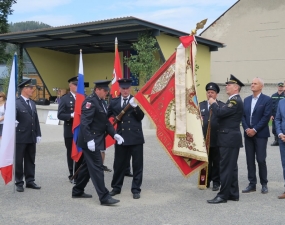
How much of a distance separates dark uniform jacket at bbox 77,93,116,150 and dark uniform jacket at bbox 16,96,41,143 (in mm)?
1240

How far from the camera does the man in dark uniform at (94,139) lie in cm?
582

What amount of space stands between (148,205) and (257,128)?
216 cm

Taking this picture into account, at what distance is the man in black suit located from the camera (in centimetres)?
650

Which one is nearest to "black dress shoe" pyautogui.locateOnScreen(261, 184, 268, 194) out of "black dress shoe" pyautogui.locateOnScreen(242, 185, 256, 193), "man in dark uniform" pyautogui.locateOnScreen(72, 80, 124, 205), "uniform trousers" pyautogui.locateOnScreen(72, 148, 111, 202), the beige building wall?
"black dress shoe" pyautogui.locateOnScreen(242, 185, 256, 193)

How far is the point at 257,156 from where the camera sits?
659 cm

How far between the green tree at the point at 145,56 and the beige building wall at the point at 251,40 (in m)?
7.92

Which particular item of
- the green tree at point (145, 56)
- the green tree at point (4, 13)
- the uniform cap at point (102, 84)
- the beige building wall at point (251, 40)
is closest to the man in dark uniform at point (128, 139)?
the uniform cap at point (102, 84)

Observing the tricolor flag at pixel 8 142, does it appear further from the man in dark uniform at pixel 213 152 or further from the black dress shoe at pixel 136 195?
the man in dark uniform at pixel 213 152

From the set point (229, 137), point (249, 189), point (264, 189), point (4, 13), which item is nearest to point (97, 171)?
point (229, 137)

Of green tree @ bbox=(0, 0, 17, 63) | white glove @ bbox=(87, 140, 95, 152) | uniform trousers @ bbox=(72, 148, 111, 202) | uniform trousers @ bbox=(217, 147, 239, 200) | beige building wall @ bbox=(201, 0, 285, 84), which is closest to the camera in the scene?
white glove @ bbox=(87, 140, 95, 152)

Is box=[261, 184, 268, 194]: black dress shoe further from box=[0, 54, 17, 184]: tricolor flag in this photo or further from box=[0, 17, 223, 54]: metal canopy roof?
box=[0, 17, 223, 54]: metal canopy roof

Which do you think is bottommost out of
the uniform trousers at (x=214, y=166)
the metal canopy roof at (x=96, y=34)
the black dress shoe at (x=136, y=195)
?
the black dress shoe at (x=136, y=195)

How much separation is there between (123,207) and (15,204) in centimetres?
159

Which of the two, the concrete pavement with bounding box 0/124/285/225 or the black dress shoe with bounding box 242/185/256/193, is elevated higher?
the black dress shoe with bounding box 242/185/256/193
